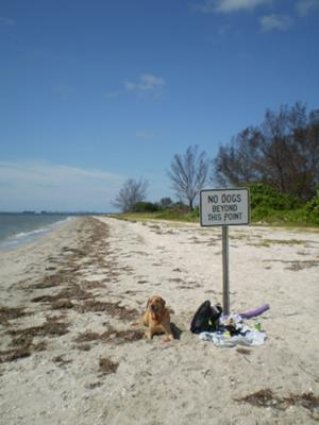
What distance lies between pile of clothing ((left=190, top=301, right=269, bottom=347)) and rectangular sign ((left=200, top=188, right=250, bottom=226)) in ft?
4.00

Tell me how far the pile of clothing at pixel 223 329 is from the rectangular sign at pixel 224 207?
1.22m

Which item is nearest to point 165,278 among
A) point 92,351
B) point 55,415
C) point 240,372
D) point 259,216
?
point 92,351

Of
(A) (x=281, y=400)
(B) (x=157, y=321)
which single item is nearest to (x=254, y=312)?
(B) (x=157, y=321)

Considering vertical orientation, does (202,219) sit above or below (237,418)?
above

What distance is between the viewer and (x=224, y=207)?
20.2ft

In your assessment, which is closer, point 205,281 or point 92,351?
point 92,351

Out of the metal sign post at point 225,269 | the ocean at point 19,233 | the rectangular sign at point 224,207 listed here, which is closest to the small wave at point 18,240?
the ocean at point 19,233

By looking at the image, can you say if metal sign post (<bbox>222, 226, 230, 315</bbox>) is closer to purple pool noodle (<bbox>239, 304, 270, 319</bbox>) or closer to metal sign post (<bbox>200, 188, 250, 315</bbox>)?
metal sign post (<bbox>200, 188, 250, 315</bbox>)

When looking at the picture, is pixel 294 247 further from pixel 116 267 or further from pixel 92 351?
pixel 92 351

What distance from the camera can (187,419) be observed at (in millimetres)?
3691

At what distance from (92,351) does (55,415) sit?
1502 millimetres

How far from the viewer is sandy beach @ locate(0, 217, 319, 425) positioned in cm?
385

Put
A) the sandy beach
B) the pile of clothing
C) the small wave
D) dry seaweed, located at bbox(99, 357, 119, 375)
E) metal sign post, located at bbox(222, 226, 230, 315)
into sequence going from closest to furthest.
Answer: the sandy beach < dry seaweed, located at bbox(99, 357, 119, 375) < the pile of clothing < metal sign post, located at bbox(222, 226, 230, 315) < the small wave

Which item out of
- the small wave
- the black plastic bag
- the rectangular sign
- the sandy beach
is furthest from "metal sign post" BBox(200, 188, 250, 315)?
the small wave
